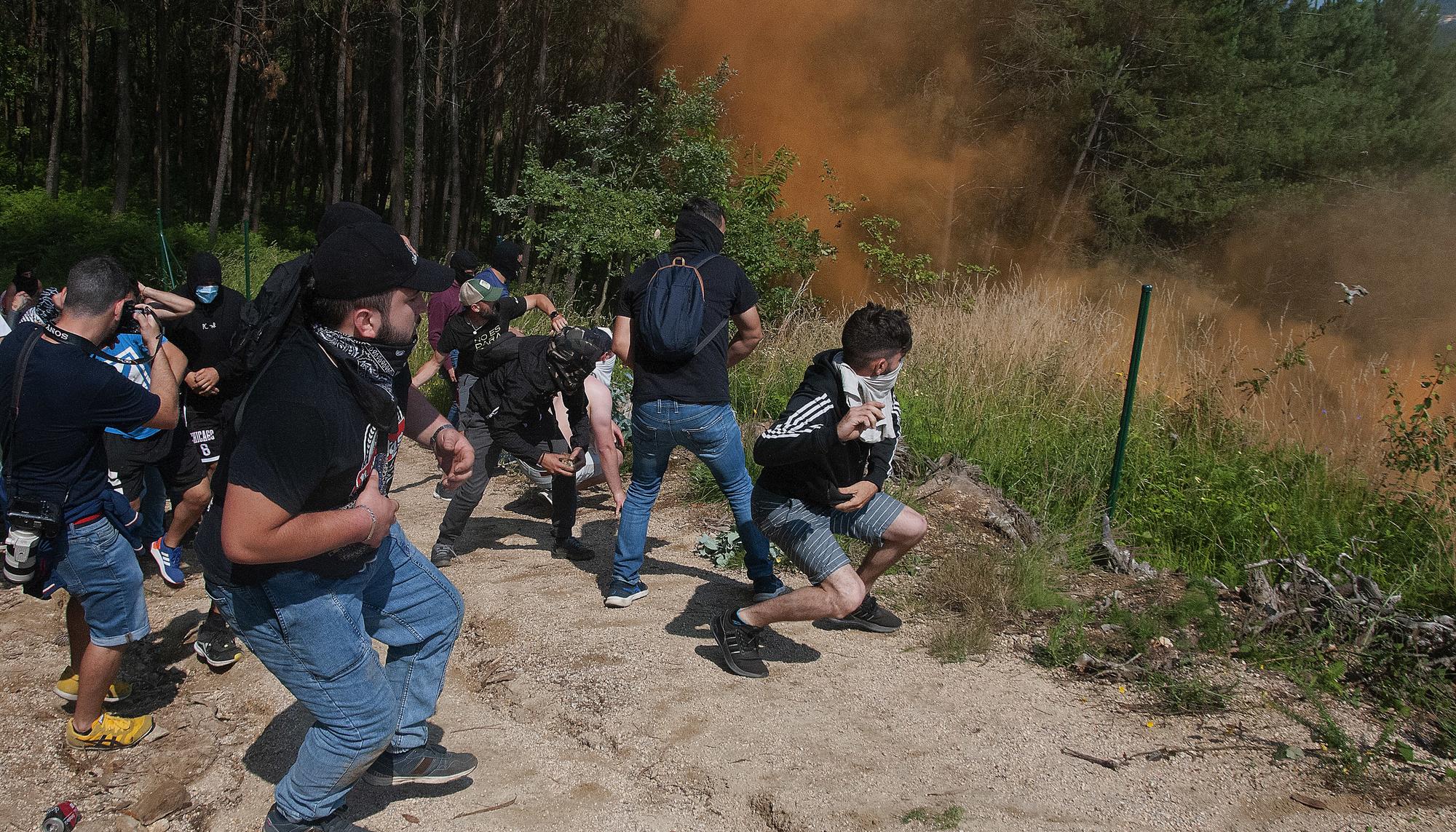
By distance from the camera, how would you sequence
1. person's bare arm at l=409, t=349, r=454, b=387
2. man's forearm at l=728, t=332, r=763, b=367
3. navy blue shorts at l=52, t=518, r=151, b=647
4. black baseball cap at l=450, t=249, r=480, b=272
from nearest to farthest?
navy blue shorts at l=52, t=518, r=151, b=647, man's forearm at l=728, t=332, r=763, b=367, person's bare arm at l=409, t=349, r=454, b=387, black baseball cap at l=450, t=249, r=480, b=272

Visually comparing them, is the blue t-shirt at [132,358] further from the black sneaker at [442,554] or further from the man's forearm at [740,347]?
the man's forearm at [740,347]

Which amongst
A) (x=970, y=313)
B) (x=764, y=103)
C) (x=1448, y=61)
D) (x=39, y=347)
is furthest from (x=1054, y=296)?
(x=1448, y=61)

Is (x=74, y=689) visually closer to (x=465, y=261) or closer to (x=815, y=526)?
(x=815, y=526)

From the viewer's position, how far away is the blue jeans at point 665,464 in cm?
507

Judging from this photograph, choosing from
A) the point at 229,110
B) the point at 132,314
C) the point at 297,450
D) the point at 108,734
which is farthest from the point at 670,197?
Result: the point at 229,110

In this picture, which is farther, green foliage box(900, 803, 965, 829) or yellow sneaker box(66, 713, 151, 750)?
yellow sneaker box(66, 713, 151, 750)

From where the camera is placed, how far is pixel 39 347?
377 centimetres

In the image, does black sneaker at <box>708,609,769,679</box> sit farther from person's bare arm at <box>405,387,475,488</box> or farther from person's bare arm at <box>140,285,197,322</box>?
person's bare arm at <box>140,285,197,322</box>

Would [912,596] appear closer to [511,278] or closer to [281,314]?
[511,278]

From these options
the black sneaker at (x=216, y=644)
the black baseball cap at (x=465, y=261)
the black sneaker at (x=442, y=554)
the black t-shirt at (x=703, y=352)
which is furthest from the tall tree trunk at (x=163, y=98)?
the black t-shirt at (x=703, y=352)

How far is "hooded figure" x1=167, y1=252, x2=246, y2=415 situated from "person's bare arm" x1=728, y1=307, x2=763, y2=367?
2.80 m

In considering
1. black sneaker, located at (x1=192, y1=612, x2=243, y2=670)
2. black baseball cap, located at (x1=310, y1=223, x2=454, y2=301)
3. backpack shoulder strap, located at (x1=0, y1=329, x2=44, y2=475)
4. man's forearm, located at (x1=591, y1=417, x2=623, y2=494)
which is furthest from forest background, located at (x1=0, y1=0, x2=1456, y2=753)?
black baseball cap, located at (x1=310, y1=223, x2=454, y2=301)

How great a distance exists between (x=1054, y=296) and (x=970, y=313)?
2.90 feet

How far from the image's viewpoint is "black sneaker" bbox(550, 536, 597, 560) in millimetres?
6367
